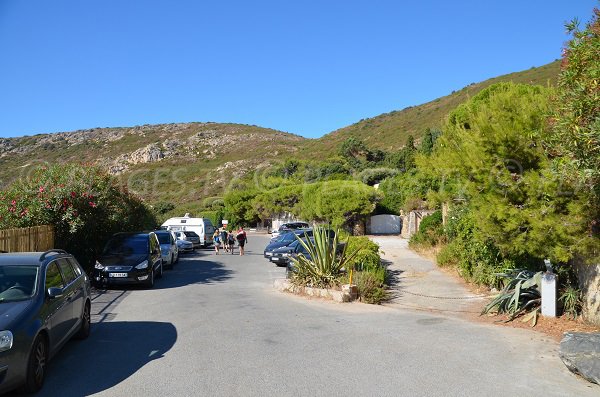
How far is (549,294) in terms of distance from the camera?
909 centimetres

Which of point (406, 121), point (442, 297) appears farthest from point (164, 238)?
point (406, 121)

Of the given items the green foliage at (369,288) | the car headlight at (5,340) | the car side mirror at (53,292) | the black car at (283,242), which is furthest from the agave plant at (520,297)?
the black car at (283,242)

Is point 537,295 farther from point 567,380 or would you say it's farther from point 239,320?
point 239,320

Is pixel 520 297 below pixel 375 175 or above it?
below

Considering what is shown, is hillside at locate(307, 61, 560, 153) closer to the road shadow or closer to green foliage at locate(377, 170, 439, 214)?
green foliage at locate(377, 170, 439, 214)

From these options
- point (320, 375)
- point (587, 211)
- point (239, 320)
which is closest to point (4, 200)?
point (239, 320)

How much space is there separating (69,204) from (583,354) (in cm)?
1303

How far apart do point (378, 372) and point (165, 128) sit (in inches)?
4761

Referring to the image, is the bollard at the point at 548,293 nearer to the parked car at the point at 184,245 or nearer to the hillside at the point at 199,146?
the parked car at the point at 184,245

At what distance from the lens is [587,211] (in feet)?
25.8

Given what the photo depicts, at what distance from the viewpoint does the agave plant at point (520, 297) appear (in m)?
9.52

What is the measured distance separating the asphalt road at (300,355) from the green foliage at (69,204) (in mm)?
4468

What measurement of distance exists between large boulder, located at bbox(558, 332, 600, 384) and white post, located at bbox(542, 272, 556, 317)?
2.37 metres

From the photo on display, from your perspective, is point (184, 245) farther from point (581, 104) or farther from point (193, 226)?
point (581, 104)
